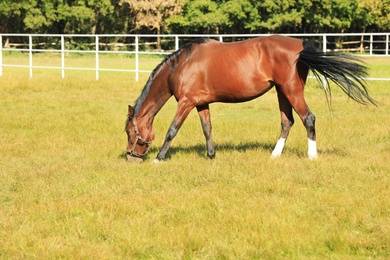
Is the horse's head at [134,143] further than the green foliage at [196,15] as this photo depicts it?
No

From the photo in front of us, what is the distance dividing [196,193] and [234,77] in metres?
2.19

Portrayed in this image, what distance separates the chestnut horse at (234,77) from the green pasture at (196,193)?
1.48 ft

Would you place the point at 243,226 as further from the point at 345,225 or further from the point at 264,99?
the point at 264,99

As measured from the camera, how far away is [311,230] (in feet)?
17.4

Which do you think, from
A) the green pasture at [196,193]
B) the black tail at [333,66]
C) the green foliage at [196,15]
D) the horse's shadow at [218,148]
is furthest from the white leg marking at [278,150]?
the green foliage at [196,15]

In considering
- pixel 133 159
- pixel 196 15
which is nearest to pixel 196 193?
pixel 133 159

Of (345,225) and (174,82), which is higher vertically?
(174,82)

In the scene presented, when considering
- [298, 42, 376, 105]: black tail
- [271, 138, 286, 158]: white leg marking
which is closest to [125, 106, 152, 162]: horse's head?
[271, 138, 286, 158]: white leg marking

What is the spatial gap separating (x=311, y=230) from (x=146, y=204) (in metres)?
1.64

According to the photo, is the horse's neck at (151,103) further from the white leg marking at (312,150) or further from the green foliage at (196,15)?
the green foliage at (196,15)

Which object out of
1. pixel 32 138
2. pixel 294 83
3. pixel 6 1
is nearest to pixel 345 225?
pixel 294 83

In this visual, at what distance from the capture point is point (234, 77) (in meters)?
8.29

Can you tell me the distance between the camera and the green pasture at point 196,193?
504cm

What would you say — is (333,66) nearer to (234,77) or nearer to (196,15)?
(234,77)
